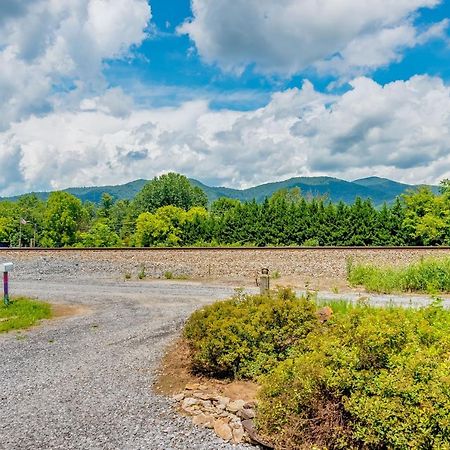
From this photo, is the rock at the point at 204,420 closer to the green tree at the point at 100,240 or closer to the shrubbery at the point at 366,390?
the shrubbery at the point at 366,390

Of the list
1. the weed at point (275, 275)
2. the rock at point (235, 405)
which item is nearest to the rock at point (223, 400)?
the rock at point (235, 405)

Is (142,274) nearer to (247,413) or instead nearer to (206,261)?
(206,261)

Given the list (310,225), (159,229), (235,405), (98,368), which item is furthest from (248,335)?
(159,229)

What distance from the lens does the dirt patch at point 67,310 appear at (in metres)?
13.1

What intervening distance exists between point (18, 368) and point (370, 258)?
724 inches

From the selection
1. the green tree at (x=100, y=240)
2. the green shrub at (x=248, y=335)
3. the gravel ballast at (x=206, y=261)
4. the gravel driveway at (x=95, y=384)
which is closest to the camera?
the gravel driveway at (x=95, y=384)

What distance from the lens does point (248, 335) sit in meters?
7.31

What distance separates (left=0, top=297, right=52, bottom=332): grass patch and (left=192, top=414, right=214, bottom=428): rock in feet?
23.8

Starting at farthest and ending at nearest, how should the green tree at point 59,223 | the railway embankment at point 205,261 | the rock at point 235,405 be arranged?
the green tree at point 59,223 → the railway embankment at point 205,261 → the rock at point 235,405

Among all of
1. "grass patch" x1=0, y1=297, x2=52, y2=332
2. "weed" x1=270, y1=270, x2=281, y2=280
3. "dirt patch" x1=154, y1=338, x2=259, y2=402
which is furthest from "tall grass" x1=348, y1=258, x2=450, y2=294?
"grass patch" x1=0, y1=297, x2=52, y2=332

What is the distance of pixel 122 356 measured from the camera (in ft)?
29.0

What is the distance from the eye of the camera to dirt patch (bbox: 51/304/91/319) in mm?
13102

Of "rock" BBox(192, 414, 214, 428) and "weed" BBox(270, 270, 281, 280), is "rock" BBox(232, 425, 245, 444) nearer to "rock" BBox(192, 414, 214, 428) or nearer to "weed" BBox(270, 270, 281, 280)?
"rock" BBox(192, 414, 214, 428)

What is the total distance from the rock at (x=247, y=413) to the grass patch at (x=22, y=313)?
7745 mm
